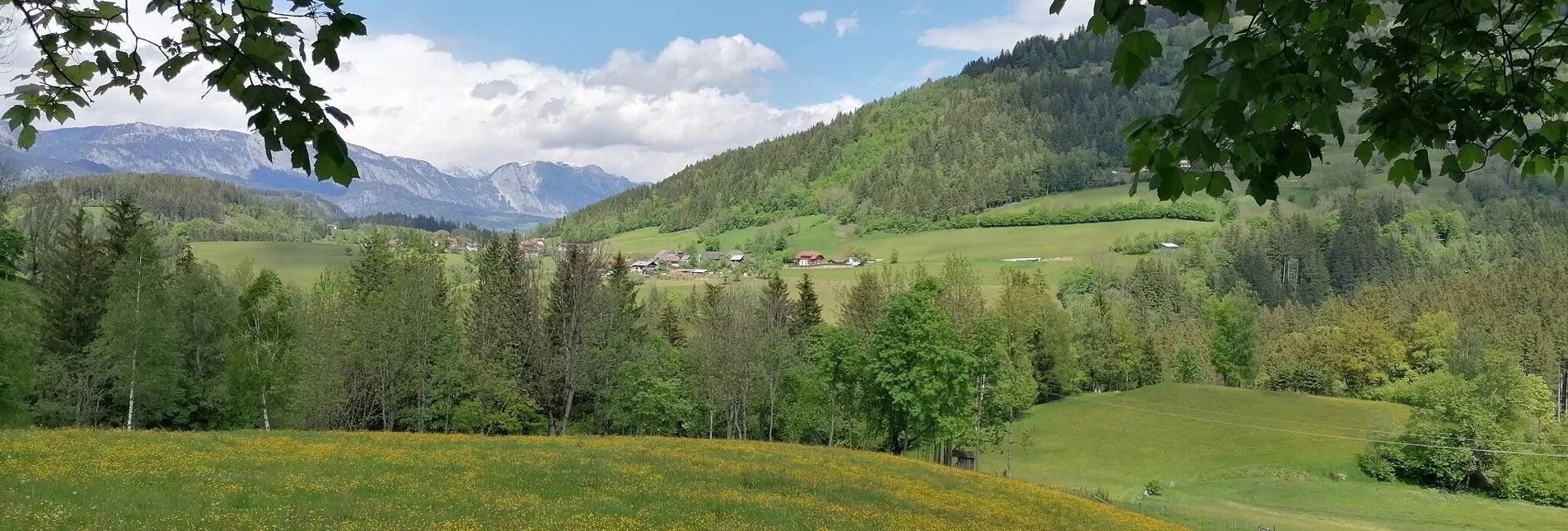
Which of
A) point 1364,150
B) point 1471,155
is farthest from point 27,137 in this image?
point 1471,155

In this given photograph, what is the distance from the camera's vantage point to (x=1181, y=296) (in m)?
148

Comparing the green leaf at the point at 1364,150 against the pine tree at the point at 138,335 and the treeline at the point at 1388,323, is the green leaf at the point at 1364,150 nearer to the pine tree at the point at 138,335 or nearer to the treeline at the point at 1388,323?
the pine tree at the point at 138,335

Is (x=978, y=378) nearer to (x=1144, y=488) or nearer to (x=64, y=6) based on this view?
(x=1144, y=488)

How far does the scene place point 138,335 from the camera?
4328 centimetres

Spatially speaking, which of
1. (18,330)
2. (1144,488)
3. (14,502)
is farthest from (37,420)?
(1144,488)

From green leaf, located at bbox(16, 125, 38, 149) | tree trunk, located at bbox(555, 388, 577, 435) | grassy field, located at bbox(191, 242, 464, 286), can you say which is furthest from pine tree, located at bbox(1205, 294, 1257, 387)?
grassy field, located at bbox(191, 242, 464, 286)

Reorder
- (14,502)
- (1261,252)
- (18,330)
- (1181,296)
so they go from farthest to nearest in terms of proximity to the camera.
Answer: (1261,252) → (1181,296) → (18,330) → (14,502)

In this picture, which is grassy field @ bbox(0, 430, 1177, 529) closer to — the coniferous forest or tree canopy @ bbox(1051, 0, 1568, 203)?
tree canopy @ bbox(1051, 0, 1568, 203)

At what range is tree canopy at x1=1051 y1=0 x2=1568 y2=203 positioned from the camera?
368 centimetres

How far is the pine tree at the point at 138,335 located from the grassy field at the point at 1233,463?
169ft

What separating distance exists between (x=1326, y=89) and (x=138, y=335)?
54.6m

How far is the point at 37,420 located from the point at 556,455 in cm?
3847

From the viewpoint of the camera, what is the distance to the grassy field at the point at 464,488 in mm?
15055

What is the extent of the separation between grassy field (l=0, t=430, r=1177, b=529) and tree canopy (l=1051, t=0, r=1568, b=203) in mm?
14351
